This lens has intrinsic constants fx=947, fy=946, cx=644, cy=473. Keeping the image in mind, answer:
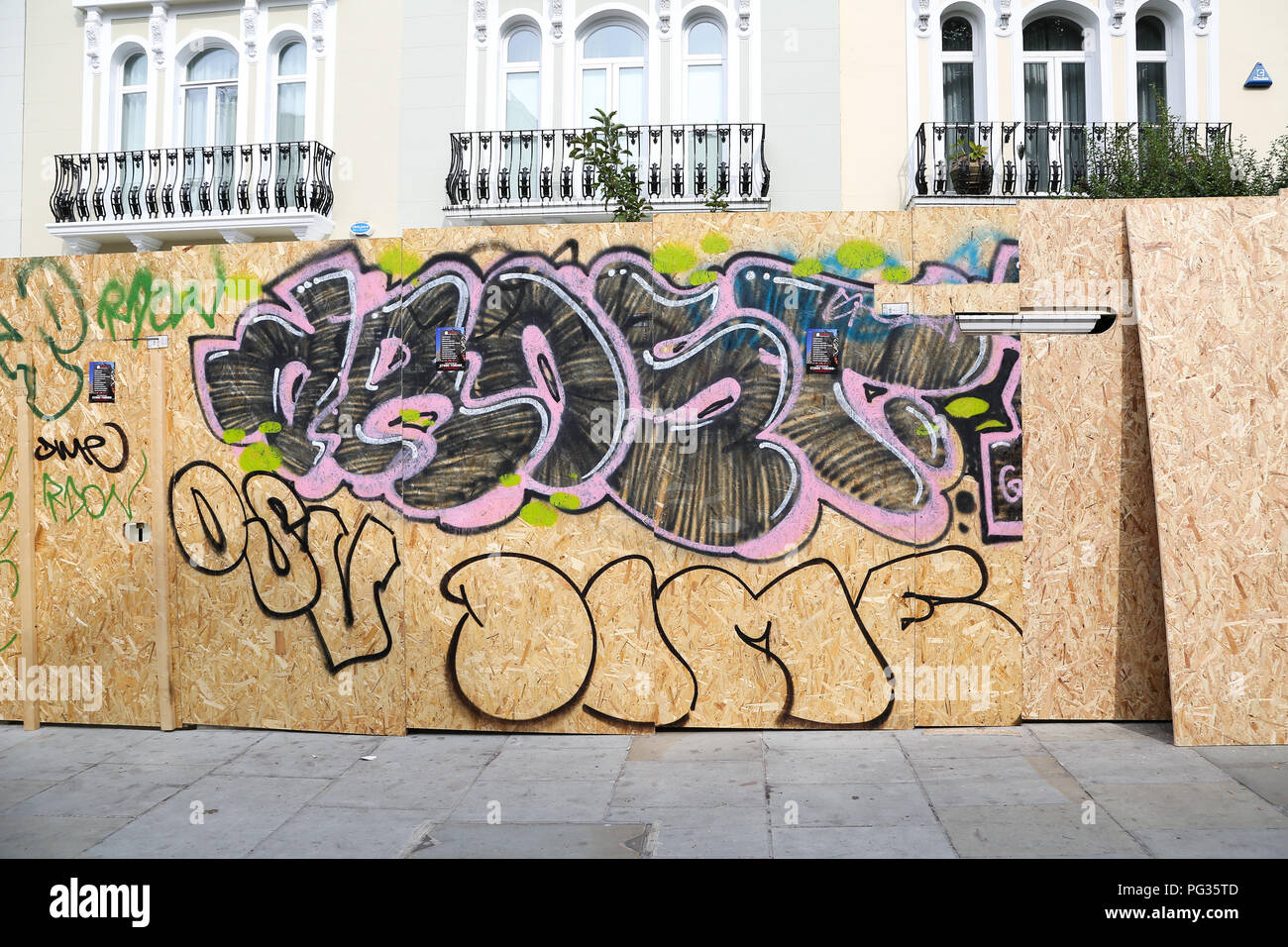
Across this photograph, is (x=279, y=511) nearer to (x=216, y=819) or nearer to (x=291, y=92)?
(x=216, y=819)

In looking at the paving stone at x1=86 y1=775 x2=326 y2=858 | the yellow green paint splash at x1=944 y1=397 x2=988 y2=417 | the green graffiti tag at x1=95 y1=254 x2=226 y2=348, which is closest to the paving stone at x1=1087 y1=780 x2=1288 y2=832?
the yellow green paint splash at x1=944 y1=397 x2=988 y2=417

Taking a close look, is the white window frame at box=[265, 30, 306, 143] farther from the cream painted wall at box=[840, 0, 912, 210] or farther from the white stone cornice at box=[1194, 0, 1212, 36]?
the white stone cornice at box=[1194, 0, 1212, 36]

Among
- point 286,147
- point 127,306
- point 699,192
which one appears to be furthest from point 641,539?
point 286,147

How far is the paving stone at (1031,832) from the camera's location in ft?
13.9

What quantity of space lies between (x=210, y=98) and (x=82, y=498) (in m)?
11.8

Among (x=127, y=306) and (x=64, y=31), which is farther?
(x=64, y=31)

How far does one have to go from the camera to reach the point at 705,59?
14.8m

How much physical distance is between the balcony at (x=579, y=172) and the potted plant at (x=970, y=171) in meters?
2.73

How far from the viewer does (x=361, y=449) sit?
6.33 meters

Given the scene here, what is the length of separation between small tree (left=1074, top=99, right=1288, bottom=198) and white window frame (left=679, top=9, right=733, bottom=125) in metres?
5.35

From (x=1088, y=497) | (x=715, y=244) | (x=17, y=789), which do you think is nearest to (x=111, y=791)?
(x=17, y=789)

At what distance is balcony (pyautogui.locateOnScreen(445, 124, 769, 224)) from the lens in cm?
1420
